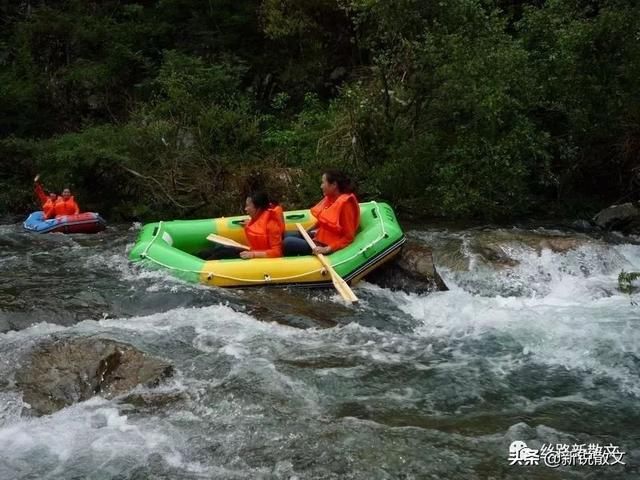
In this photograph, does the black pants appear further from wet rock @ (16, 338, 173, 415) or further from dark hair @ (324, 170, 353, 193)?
wet rock @ (16, 338, 173, 415)

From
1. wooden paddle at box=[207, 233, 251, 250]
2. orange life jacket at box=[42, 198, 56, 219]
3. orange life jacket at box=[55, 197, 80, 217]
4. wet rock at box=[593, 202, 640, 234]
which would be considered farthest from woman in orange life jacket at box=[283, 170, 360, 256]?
orange life jacket at box=[42, 198, 56, 219]

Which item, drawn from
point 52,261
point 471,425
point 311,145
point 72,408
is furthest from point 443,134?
point 72,408

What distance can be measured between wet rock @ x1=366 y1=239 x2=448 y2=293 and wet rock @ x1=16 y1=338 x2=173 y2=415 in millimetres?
2952

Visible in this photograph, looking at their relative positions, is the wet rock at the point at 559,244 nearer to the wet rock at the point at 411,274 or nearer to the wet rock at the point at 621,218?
the wet rock at the point at 411,274

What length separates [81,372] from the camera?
4.04 m

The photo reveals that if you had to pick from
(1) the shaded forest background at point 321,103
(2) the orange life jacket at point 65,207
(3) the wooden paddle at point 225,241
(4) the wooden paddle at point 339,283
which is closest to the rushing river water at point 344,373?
(4) the wooden paddle at point 339,283

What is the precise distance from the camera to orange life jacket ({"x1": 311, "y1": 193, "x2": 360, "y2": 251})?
21.5 feet

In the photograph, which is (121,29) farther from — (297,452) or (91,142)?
(297,452)

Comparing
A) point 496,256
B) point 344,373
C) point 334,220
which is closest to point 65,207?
point 334,220

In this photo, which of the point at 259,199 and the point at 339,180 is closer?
the point at 259,199

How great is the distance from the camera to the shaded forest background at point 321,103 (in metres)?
8.83

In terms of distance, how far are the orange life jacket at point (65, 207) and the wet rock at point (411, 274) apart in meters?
5.92

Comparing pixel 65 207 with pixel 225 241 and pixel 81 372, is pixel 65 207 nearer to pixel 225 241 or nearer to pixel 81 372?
pixel 225 241

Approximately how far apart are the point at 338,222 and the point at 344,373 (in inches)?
96.2
